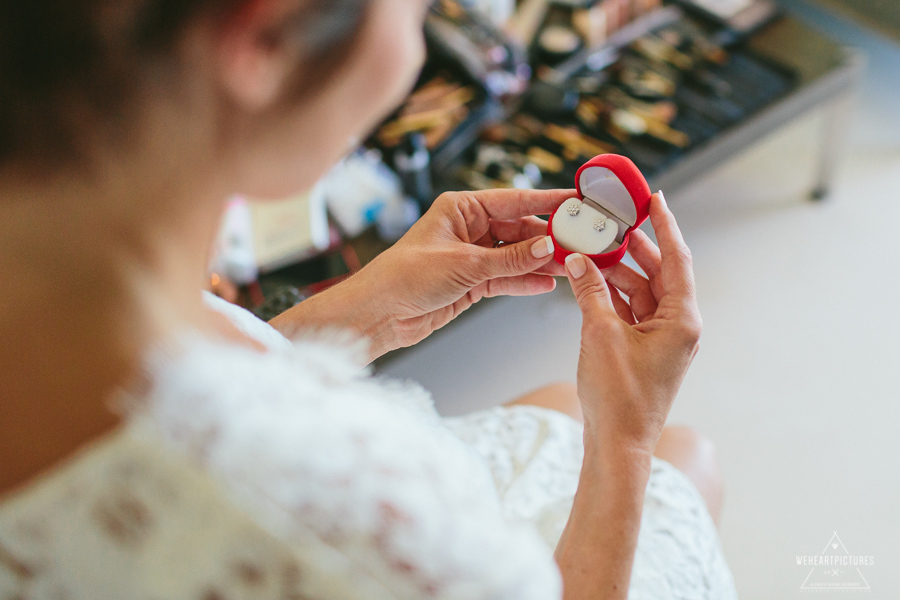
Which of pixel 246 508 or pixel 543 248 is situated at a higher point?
pixel 246 508

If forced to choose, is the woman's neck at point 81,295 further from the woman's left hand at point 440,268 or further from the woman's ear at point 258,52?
the woman's left hand at point 440,268

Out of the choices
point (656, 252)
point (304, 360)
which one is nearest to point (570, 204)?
point (656, 252)

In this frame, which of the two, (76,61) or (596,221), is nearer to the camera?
(76,61)

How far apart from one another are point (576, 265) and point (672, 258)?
96 millimetres

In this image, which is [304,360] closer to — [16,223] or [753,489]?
[16,223]

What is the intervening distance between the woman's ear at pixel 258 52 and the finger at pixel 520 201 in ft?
1.67

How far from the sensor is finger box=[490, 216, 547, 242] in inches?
33.1

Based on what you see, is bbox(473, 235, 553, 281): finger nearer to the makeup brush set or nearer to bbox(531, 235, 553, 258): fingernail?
bbox(531, 235, 553, 258): fingernail

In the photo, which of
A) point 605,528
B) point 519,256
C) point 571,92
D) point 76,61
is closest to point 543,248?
point 519,256

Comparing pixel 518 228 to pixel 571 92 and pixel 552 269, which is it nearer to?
pixel 552 269

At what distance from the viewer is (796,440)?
1.32 m

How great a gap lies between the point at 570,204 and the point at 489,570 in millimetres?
499

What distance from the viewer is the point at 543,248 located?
29.5 inches

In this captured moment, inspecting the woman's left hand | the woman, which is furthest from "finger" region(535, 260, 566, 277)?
the woman
